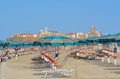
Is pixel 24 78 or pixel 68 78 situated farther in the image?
pixel 24 78

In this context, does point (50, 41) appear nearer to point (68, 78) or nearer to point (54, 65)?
point (54, 65)

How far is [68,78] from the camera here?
1689cm

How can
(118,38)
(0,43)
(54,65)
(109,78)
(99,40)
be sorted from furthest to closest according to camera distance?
(0,43)
(99,40)
(118,38)
(54,65)
(109,78)

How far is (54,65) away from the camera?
67.2 ft

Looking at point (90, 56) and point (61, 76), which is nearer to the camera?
point (61, 76)

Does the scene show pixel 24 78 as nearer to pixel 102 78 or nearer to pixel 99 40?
pixel 102 78

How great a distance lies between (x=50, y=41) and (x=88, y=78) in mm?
12484

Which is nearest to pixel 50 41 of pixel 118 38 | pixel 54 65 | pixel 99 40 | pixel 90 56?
pixel 99 40

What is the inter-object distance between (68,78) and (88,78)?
1.74 meters

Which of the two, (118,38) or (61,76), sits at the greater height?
(118,38)

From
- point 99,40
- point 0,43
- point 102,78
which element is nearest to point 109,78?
point 102,78

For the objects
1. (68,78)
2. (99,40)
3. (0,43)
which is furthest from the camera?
(0,43)

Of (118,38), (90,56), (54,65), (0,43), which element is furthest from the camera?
(90,56)

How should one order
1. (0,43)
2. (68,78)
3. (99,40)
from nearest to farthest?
(68,78) → (99,40) → (0,43)
